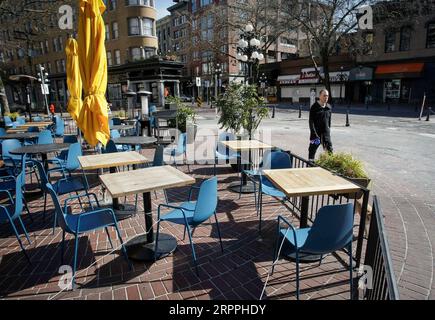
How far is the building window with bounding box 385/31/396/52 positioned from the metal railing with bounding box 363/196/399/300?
3361cm

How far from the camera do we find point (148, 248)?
146 inches

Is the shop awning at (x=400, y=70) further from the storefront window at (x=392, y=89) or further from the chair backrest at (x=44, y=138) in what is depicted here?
the chair backrest at (x=44, y=138)

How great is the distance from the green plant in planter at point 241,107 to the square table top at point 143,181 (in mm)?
3480

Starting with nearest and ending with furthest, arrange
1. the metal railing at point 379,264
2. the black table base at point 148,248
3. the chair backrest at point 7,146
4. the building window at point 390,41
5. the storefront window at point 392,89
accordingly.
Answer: the metal railing at point 379,264 < the black table base at point 148,248 < the chair backrest at point 7,146 < the building window at point 390,41 < the storefront window at point 392,89

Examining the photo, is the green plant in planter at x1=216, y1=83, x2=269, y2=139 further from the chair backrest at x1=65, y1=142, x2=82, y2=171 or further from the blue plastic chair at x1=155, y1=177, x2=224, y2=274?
the blue plastic chair at x1=155, y1=177, x2=224, y2=274

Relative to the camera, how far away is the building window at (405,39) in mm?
28266

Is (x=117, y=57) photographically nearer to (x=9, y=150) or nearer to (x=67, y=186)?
(x=9, y=150)

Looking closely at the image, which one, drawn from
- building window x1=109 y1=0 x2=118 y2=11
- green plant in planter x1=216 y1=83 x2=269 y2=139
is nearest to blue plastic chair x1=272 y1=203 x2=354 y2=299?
green plant in planter x1=216 y1=83 x2=269 y2=139

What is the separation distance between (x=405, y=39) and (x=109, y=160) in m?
33.9

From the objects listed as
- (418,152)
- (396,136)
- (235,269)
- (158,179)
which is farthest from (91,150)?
(396,136)

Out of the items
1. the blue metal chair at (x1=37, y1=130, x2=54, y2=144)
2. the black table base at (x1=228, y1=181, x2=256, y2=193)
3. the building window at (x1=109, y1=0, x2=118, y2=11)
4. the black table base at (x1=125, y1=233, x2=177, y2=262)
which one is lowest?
the black table base at (x1=125, y1=233, x2=177, y2=262)

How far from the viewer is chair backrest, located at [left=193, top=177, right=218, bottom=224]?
3.22m

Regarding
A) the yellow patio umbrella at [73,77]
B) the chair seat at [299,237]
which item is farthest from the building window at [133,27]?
the chair seat at [299,237]

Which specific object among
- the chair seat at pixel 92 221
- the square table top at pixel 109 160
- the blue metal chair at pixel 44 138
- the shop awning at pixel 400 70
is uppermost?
the shop awning at pixel 400 70
